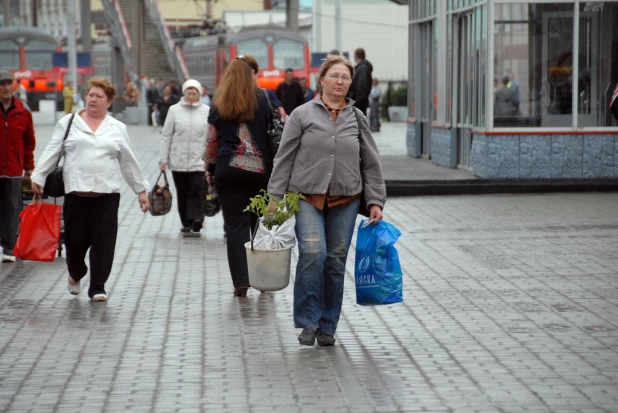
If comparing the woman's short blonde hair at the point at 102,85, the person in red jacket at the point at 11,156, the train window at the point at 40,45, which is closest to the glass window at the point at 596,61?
the person in red jacket at the point at 11,156

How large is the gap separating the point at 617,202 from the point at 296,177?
31.1 ft

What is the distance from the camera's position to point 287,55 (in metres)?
46.1

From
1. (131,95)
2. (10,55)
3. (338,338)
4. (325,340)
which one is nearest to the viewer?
(325,340)

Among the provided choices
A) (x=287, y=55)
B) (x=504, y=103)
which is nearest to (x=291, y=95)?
(x=504, y=103)

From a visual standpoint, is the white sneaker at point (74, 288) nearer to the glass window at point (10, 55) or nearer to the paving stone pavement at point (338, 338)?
the paving stone pavement at point (338, 338)

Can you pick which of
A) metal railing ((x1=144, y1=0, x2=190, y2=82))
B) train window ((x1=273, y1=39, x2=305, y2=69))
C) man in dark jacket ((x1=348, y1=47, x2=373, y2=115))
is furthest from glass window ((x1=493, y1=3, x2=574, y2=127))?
metal railing ((x1=144, y1=0, x2=190, y2=82))

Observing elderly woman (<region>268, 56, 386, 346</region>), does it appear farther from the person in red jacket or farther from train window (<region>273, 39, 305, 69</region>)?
train window (<region>273, 39, 305, 69</region>)

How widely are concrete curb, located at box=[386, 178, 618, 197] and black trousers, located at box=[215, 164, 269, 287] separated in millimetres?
8188

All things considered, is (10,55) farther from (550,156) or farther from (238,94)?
(238,94)

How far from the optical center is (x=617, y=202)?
53.1 ft

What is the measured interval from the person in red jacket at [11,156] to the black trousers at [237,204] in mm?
2637

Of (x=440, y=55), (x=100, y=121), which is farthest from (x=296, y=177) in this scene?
(x=440, y=55)

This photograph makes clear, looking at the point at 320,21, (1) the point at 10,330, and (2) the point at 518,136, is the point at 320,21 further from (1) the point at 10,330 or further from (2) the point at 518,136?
(1) the point at 10,330

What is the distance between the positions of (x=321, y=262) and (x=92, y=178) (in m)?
2.42
